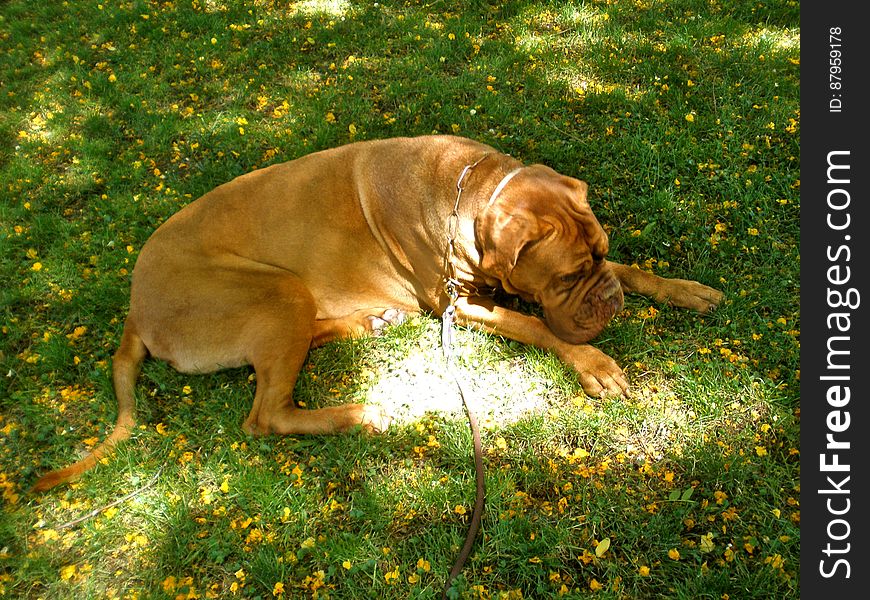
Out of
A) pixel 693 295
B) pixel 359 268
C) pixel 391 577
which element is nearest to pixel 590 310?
pixel 693 295

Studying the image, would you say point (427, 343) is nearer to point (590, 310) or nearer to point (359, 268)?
point (359, 268)

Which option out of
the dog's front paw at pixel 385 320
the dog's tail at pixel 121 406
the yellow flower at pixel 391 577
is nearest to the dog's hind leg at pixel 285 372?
the dog's front paw at pixel 385 320

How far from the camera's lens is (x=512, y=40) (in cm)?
560

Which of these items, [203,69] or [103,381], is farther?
[203,69]

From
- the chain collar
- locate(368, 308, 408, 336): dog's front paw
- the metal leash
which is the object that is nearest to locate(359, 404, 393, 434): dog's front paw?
the metal leash

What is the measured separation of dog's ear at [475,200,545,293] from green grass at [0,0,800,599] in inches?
25.1

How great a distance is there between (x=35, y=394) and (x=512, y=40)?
4507mm

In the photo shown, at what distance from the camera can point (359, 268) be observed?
380cm

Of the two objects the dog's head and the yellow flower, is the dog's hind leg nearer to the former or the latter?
the yellow flower

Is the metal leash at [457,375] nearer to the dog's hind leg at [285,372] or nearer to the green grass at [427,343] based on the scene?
the green grass at [427,343]

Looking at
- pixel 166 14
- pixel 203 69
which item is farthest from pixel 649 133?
pixel 166 14

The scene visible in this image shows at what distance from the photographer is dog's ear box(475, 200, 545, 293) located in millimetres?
3088

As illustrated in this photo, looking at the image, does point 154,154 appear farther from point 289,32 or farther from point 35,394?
point 35,394

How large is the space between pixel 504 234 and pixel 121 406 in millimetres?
2269
